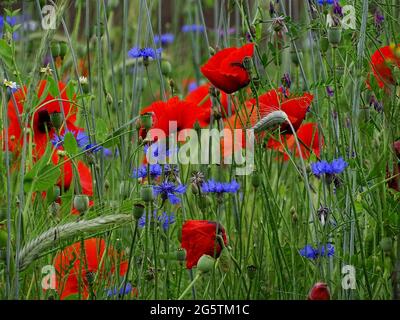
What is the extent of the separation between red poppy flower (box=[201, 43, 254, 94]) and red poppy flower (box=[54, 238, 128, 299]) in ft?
0.98

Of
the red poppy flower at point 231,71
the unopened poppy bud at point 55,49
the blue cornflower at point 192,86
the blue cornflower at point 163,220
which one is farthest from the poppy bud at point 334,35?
the blue cornflower at point 192,86

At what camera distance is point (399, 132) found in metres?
1.52

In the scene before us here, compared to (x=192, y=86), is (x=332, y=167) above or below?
below

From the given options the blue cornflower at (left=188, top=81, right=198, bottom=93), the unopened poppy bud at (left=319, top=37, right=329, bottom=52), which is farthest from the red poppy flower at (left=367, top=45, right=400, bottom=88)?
the blue cornflower at (left=188, top=81, right=198, bottom=93)

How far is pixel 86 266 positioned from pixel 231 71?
1.18ft

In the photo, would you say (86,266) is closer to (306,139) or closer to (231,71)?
(231,71)

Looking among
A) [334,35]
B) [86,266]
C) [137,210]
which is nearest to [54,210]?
[86,266]

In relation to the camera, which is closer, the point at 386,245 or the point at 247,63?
the point at 386,245

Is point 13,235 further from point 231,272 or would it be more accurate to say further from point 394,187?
point 394,187

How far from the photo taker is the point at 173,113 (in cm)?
149

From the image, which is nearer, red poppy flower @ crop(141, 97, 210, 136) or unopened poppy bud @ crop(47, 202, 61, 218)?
unopened poppy bud @ crop(47, 202, 61, 218)

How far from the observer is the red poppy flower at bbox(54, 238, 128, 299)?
144cm

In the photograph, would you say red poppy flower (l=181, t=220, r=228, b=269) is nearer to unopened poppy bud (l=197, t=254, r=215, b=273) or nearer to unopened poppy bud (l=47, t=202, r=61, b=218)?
unopened poppy bud (l=197, t=254, r=215, b=273)
